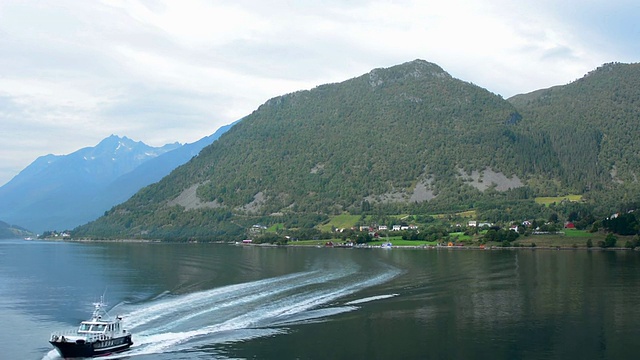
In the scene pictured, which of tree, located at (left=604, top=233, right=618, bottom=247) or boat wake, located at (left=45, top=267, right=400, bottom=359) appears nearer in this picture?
boat wake, located at (left=45, top=267, right=400, bottom=359)

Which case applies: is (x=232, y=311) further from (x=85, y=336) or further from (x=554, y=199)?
(x=554, y=199)

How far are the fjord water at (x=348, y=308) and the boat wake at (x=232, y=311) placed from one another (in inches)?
5.3

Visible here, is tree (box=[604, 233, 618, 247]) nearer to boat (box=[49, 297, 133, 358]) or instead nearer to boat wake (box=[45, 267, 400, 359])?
boat wake (box=[45, 267, 400, 359])

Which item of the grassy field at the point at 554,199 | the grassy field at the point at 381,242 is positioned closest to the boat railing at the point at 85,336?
the grassy field at the point at 381,242

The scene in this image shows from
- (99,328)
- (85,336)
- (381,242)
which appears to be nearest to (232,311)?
(99,328)

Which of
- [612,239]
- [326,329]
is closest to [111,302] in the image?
[326,329]

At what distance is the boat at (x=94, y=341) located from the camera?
40844 mm

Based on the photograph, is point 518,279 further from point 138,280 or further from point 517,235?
point 517,235

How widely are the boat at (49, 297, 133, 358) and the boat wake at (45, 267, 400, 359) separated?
96 centimetres

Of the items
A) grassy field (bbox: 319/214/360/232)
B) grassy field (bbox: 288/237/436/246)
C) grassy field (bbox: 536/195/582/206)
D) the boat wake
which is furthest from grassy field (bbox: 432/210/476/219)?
the boat wake

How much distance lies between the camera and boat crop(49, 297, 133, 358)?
4084cm

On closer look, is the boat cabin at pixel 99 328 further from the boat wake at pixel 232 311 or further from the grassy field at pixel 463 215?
the grassy field at pixel 463 215

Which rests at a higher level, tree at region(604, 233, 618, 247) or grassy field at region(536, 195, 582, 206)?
grassy field at region(536, 195, 582, 206)

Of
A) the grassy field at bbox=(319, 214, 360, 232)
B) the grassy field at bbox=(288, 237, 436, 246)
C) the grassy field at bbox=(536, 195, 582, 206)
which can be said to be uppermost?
the grassy field at bbox=(536, 195, 582, 206)
